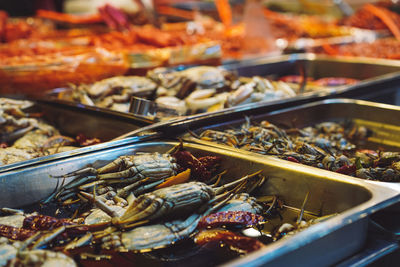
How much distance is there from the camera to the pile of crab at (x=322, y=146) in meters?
1.84

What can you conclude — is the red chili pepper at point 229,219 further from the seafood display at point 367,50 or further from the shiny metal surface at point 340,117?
the seafood display at point 367,50

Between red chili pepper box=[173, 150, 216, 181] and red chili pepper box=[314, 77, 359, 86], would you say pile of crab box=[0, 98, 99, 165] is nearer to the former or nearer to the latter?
red chili pepper box=[173, 150, 216, 181]

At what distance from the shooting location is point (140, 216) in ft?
4.62

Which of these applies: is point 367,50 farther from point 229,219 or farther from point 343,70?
point 229,219

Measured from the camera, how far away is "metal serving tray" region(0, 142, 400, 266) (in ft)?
3.93

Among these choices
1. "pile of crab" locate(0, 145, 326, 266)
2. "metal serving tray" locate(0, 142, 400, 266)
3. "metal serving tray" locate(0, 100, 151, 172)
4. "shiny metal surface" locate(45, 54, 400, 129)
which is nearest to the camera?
"metal serving tray" locate(0, 142, 400, 266)

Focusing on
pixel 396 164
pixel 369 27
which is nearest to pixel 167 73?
pixel 396 164

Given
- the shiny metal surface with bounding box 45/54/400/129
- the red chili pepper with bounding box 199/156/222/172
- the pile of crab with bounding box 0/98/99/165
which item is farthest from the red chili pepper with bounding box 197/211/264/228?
the shiny metal surface with bounding box 45/54/400/129

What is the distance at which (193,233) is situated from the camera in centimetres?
147

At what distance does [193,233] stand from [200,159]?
1.60 ft

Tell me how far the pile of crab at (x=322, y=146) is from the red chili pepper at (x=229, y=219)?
43cm

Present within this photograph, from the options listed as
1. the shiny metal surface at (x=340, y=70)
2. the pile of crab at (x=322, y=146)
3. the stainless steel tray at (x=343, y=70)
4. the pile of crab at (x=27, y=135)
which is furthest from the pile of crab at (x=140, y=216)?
the stainless steel tray at (x=343, y=70)

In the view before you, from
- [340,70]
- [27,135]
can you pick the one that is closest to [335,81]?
[340,70]

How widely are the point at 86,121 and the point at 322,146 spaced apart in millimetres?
1396
